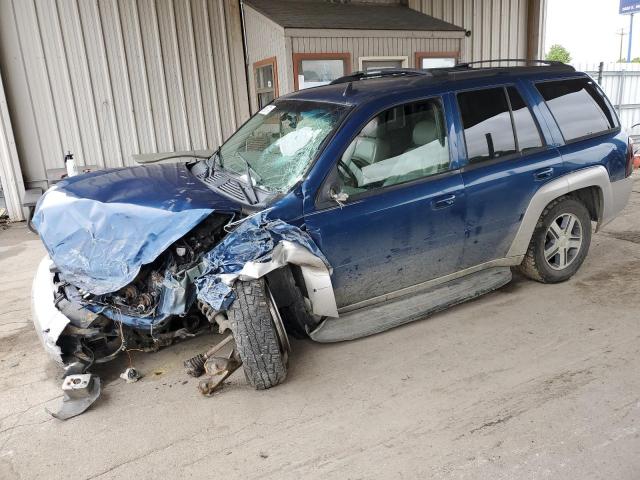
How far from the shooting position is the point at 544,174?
4125 millimetres

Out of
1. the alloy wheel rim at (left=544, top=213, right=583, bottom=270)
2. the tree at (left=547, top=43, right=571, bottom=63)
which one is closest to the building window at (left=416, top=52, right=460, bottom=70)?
the alloy wheel rim at (left=544, top=213, right=583, bottom=270)

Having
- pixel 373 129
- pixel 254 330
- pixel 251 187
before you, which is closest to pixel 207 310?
pixel 254 330

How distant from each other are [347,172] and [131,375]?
79.8 inches

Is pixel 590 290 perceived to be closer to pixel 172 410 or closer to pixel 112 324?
pixel 172 410

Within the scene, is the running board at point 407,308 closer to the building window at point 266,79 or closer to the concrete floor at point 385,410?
the concrete floor at point 385,410

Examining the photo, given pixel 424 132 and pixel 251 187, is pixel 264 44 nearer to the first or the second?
pixel 424 132

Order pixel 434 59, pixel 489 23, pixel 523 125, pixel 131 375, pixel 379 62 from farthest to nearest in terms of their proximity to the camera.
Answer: pixel 489 23, pixel 434 59, pixel 379 62, pixel 523 125, pixel 131 375

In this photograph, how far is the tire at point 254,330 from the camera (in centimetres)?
305

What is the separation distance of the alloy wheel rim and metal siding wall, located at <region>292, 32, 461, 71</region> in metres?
4.52

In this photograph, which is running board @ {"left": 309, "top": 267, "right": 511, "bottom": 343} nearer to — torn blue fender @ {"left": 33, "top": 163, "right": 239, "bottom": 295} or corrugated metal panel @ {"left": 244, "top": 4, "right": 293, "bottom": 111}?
torn blue fender @ {"left": 33, "top": 163, "right": 239, "bottom": 295}

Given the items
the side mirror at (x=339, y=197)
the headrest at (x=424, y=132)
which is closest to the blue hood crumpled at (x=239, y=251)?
the side mirror at (x=339, y=197)

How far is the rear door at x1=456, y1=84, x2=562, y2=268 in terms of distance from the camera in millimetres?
3842

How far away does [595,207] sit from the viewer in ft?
15.2

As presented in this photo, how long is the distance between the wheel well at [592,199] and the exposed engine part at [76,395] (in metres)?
4.16
